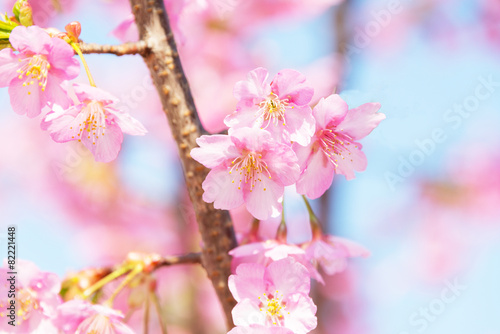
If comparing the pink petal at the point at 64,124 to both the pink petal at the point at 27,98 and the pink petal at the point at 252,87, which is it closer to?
the pink petal at the point at 27,98

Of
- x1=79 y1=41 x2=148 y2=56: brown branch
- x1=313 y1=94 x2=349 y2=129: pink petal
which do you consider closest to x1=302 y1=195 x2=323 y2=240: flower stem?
x1=313 y1=94 x2=349 y2=129: pink petal

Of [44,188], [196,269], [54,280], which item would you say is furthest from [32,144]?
[54,280]

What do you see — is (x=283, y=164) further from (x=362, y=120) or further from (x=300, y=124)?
(x=362, y=120)

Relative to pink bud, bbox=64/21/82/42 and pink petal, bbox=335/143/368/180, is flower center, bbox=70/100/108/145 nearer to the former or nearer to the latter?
pink bud, bbox=64/21/82/42

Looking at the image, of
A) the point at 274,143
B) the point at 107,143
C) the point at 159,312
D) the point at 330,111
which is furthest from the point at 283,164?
the point at 159,312

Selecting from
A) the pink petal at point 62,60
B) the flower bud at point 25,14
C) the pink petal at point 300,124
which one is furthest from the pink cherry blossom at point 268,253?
the flower bud at point 25,14

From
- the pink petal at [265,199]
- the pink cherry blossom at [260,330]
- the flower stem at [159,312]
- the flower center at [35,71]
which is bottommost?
the flower stem at [159,312]
